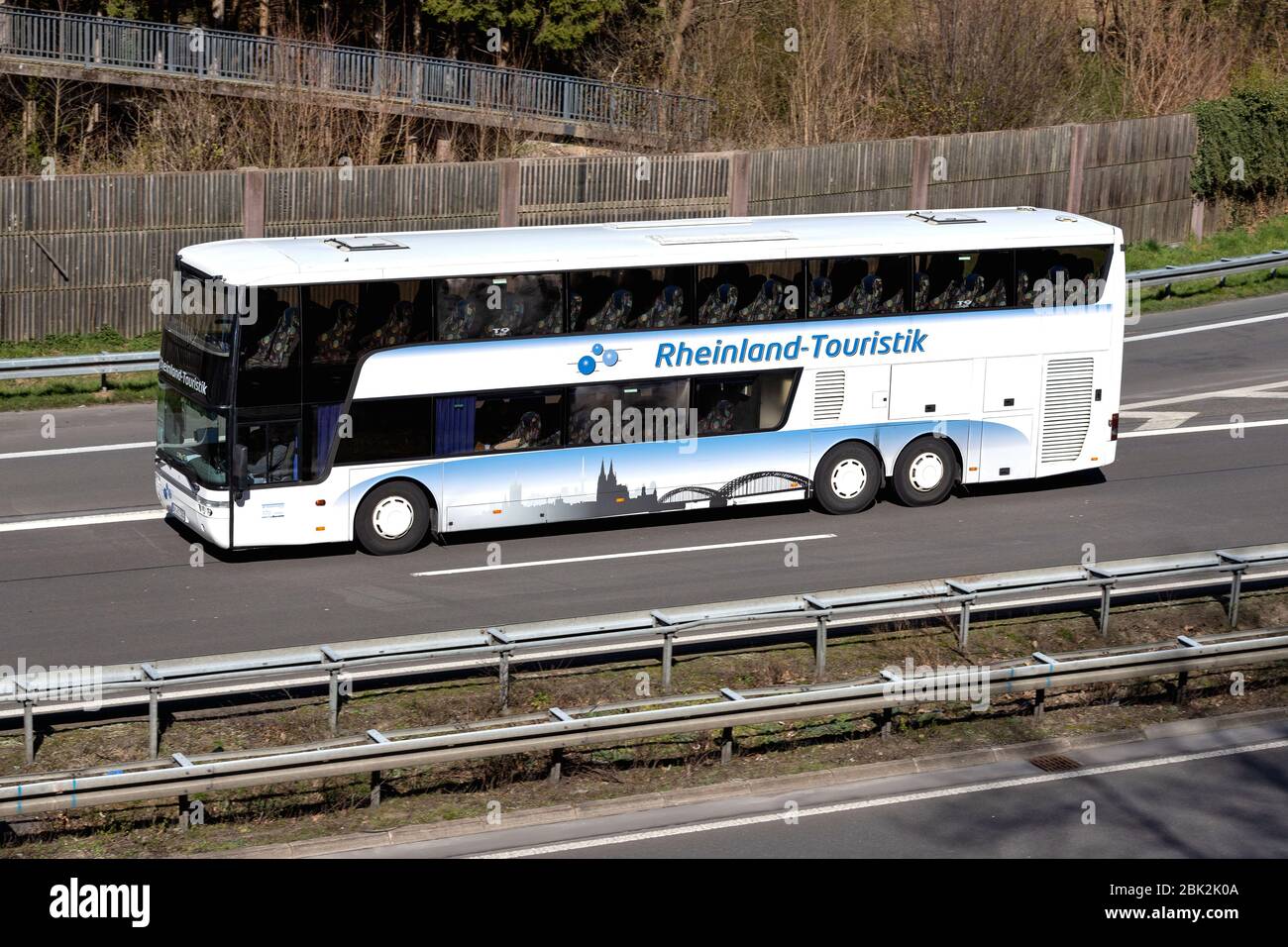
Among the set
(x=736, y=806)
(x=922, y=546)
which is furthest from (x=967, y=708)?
(x=922, y=546)

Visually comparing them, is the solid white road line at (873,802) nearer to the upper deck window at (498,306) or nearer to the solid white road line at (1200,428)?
the upper deck window at (498,306)

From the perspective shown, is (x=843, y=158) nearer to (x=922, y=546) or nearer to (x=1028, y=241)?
(x=1028, y=241)

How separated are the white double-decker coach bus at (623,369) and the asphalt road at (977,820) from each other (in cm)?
724

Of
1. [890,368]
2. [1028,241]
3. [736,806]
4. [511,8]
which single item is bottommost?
[736,806]

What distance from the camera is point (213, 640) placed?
1603cm

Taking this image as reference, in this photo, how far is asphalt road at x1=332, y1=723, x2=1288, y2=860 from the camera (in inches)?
471

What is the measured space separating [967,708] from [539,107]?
28.5 meters

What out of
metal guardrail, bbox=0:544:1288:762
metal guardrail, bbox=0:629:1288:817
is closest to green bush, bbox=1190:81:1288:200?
metal guardrail, bbox=0:544:1288:762

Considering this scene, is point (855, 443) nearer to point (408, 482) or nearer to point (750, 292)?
point (750, 292)

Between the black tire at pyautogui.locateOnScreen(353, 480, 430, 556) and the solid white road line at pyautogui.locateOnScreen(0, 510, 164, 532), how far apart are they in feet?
9.27

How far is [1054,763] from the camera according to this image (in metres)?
13.8
